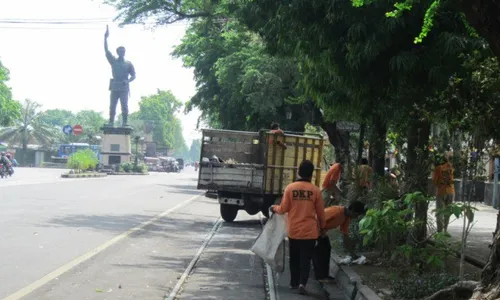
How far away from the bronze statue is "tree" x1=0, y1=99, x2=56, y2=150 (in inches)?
1255

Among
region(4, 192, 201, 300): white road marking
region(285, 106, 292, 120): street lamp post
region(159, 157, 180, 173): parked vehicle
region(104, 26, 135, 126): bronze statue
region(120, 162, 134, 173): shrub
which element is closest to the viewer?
region(4, 192, 201, 300): white road marking

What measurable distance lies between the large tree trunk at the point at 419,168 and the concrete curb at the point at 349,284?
1090mm

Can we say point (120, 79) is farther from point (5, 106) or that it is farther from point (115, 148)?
point (5, 106)

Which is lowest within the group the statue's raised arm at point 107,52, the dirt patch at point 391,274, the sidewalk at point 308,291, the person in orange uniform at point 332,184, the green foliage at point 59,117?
the sidewalk at point 308,291

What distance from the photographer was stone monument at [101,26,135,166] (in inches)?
2317

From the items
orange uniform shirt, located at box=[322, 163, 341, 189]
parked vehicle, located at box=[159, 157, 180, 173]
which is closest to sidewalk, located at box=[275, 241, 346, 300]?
orange uniform shirt, located at box=[322, 163, 341, 189]

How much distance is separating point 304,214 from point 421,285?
5.30 feet

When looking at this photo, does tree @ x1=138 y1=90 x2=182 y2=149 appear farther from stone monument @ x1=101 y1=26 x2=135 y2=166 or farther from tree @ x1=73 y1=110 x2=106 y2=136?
stone monument @ x1=101 y1=26 x2=135 y2=166

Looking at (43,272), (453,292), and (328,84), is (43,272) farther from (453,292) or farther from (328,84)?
(328,84)

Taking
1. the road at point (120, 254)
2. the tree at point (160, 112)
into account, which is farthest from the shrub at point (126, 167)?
the tree at point (160, 112)

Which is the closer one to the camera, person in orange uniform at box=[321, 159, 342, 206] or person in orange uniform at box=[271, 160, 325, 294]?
person in orange uniform at box=[271, 160, 325, 294]

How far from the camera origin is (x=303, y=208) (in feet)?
25.7

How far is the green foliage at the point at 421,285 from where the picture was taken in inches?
277

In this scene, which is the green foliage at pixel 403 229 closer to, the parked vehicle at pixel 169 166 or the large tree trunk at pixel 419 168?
the large tree trunk at pixel 419 168
